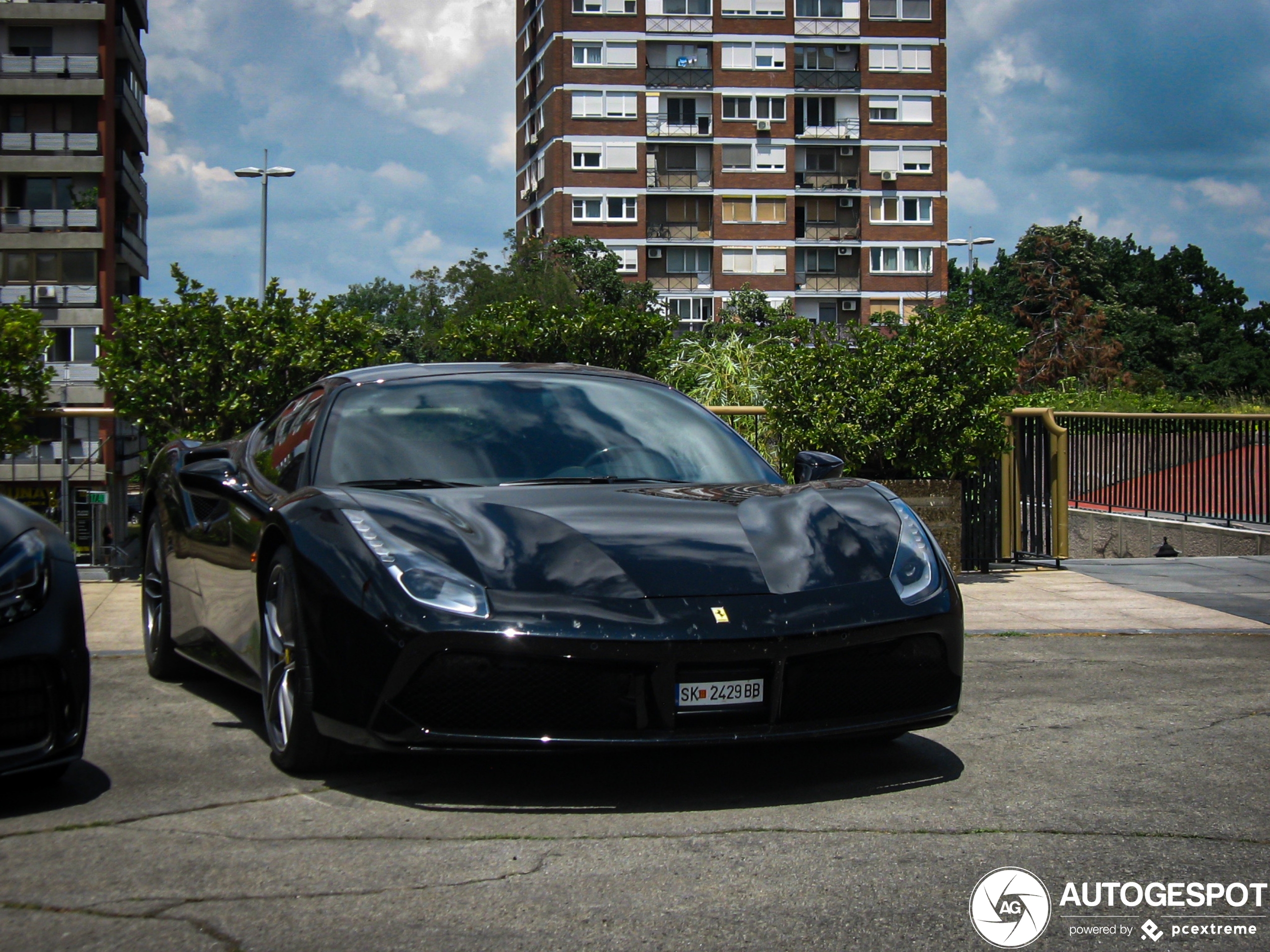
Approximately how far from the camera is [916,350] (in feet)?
34.3

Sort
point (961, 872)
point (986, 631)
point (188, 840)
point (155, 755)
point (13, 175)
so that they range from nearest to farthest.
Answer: point (961, 872)
point (188, 840)
point (155, 755)
point (986, 631)
point (13, 175)

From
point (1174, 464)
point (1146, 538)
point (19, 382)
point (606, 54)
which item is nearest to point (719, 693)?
point (19, 382)

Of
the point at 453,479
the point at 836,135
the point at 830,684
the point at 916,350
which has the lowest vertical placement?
the point at 830,684

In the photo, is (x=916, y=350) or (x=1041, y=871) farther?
(x=916, y=350)

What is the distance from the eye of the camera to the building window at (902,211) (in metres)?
77.9

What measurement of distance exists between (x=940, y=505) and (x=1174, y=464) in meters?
9.41

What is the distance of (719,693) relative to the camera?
3.83 meters

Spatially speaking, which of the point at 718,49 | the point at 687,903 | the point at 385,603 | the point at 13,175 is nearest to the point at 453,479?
the point at 385,603

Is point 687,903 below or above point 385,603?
below

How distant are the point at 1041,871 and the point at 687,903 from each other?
852 mm

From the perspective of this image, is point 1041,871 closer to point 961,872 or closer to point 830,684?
point 961,872

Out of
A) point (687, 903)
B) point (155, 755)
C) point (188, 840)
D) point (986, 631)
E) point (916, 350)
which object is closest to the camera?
point (687, 903)

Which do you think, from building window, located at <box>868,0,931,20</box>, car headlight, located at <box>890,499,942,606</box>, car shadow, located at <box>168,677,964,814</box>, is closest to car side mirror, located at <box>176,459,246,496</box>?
car shadow, located at <box>168,677,964,814</box>

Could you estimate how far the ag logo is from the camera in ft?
9.36
